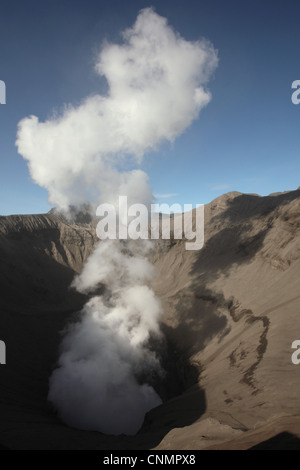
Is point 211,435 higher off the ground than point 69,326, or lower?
A: lower

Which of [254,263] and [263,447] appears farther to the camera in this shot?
[254,263]
